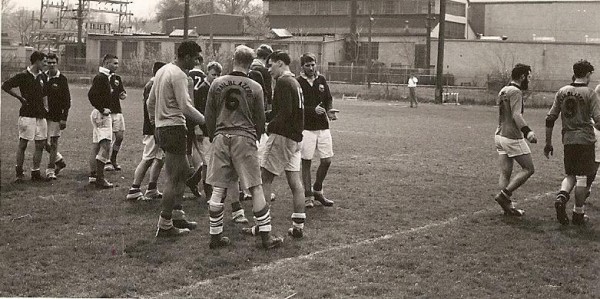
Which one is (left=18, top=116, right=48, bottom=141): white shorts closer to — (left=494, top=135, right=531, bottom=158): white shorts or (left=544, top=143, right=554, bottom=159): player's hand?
(left=494, top=135, right=531, bottom=158): white shorts

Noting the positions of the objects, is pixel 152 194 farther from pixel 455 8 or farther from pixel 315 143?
pixel 455 8

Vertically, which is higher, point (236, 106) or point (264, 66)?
point (264, 66)

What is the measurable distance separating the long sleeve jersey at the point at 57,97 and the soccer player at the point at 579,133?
659 centimetres

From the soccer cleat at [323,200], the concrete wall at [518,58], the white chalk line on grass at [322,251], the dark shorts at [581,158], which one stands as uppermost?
the concrete wall at [518,58]

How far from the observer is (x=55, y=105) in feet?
31.4

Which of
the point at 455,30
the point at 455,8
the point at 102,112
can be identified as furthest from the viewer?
the point at 455,8

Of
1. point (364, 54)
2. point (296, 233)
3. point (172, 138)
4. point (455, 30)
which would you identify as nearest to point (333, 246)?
point (296, 233)

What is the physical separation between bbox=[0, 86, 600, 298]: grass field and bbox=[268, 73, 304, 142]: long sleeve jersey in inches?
41.8

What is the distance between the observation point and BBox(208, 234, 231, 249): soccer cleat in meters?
6.00

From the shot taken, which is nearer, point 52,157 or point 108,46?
point 52,157

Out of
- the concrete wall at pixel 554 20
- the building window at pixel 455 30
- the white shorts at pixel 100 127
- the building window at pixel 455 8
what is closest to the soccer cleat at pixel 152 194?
the white shorts at pixel 100 127

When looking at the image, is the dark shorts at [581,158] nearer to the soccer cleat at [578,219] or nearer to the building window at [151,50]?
the soccer cleat at [578,219]

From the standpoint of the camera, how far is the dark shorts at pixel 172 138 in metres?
6.36

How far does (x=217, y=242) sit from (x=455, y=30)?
31218mm
